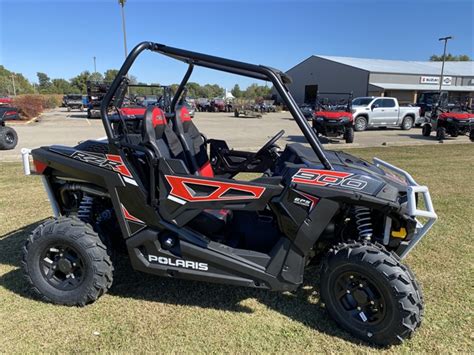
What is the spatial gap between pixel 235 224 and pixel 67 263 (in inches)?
54.7

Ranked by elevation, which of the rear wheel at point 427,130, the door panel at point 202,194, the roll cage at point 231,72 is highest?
the roll cage at point 231,72

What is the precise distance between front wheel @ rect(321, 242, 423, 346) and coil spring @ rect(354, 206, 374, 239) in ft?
0.74

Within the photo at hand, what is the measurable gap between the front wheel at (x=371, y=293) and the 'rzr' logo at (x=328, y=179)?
17.5 inches

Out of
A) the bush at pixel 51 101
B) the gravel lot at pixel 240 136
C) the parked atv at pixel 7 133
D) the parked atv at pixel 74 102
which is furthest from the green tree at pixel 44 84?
the parked atv at pixel 7 133

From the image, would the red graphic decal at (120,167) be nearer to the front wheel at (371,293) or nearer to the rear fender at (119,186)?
the rear fender at (119,186)

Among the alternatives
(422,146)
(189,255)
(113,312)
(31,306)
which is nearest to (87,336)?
(113,312)

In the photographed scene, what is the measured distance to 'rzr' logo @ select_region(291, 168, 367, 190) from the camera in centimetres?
256

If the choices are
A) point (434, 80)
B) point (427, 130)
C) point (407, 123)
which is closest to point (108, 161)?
point (427, 130)

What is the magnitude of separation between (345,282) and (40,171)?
266 cm

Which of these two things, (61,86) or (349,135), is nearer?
(349,135)

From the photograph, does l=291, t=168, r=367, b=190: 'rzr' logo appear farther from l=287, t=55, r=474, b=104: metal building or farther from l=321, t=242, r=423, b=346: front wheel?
l=287, t=55, r=474, b=104: metal building

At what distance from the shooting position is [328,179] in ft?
8.48

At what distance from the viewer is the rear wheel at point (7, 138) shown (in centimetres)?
1094

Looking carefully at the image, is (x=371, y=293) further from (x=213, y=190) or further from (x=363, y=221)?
(x=213, y=190)
